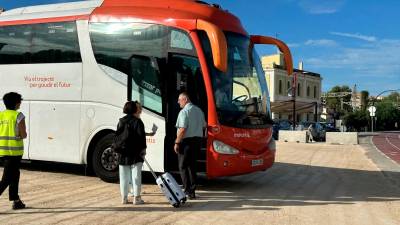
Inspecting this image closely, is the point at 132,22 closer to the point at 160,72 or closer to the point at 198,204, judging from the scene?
the point at 160,72

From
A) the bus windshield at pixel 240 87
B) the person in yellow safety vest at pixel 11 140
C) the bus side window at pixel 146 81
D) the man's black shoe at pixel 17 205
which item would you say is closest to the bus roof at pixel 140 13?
the bus windshield at pixel 240 87

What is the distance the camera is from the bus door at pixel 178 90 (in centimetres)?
1028

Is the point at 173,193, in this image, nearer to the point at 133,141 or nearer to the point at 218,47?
the point at 133,141

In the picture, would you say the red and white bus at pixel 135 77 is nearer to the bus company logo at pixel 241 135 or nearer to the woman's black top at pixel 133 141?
the bus company logo at pixel 241 135

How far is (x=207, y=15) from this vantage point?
10.7 metres

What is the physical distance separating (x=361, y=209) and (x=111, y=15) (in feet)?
20.8

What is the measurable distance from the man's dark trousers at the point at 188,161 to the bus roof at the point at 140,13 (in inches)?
90.5

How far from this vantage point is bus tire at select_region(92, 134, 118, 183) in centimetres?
1114

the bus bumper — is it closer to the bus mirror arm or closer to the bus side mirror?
the bus side mirror

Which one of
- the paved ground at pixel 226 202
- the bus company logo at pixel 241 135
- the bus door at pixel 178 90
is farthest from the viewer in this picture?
the bus company logo at pixel 241 135

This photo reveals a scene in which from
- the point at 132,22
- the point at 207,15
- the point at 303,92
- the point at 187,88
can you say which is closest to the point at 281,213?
the point at 187,88

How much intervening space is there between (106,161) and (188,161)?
2506mm

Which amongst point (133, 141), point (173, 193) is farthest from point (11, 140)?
point (173, 193)

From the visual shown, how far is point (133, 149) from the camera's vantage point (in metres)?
8.67
